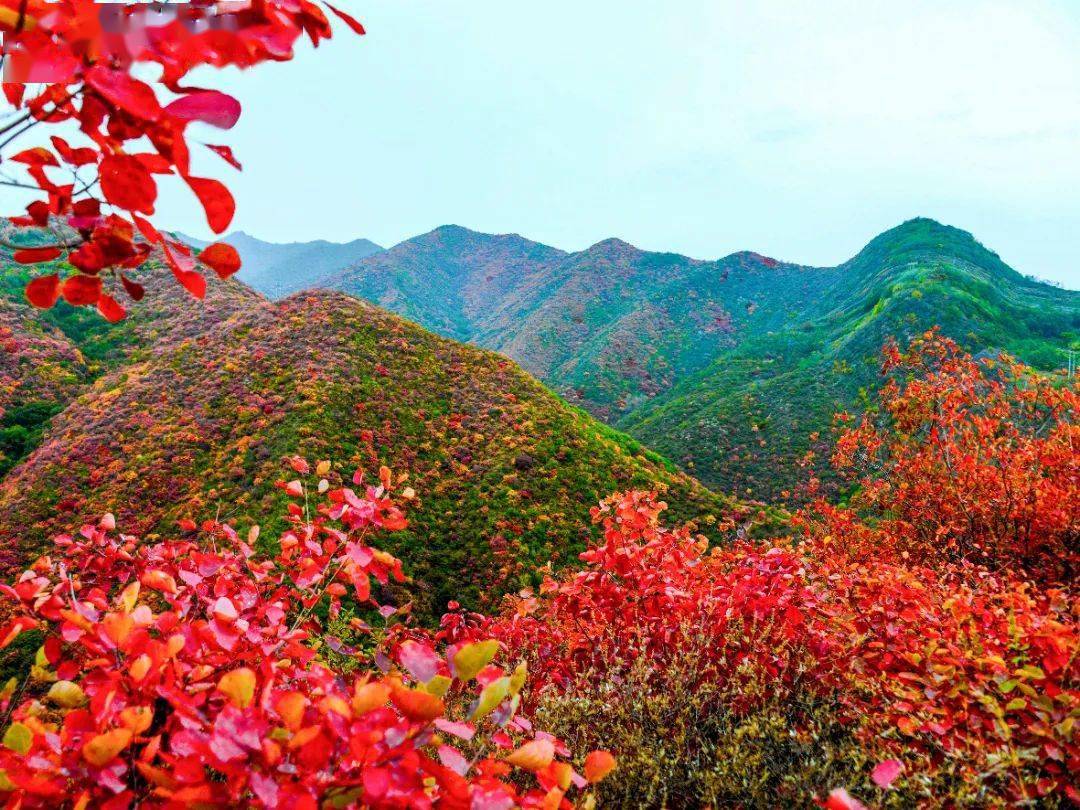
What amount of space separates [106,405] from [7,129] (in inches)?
945

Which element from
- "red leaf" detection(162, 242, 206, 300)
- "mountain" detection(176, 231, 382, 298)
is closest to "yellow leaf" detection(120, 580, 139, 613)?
"red leaf" detection(162, 242, 206, 300)

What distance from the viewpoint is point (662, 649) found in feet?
14.6

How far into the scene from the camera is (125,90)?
88 cm

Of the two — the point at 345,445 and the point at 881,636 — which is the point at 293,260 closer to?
the point at 345,445

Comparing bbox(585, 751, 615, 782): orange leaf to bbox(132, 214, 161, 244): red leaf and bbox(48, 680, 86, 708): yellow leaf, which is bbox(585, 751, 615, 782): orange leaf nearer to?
bbox(48, 680, 86, 708): yellow leaf

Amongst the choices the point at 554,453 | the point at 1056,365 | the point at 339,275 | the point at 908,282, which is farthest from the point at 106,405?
the point at 339,275

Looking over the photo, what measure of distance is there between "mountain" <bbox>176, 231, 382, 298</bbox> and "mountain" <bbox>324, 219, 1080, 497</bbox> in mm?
21037

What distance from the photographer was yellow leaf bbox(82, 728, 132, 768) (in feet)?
3.91

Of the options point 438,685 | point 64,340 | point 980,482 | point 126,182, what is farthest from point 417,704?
point 64,340

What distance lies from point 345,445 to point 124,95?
55.9 ft

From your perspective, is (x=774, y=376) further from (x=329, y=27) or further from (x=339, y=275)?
(x=339, y=275)

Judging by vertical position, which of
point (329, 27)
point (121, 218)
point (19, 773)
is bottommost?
point (19, 773)

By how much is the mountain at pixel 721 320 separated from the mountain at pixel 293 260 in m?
21.0

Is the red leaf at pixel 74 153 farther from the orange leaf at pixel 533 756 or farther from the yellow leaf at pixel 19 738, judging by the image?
the orange leaf at pixel 533 756
